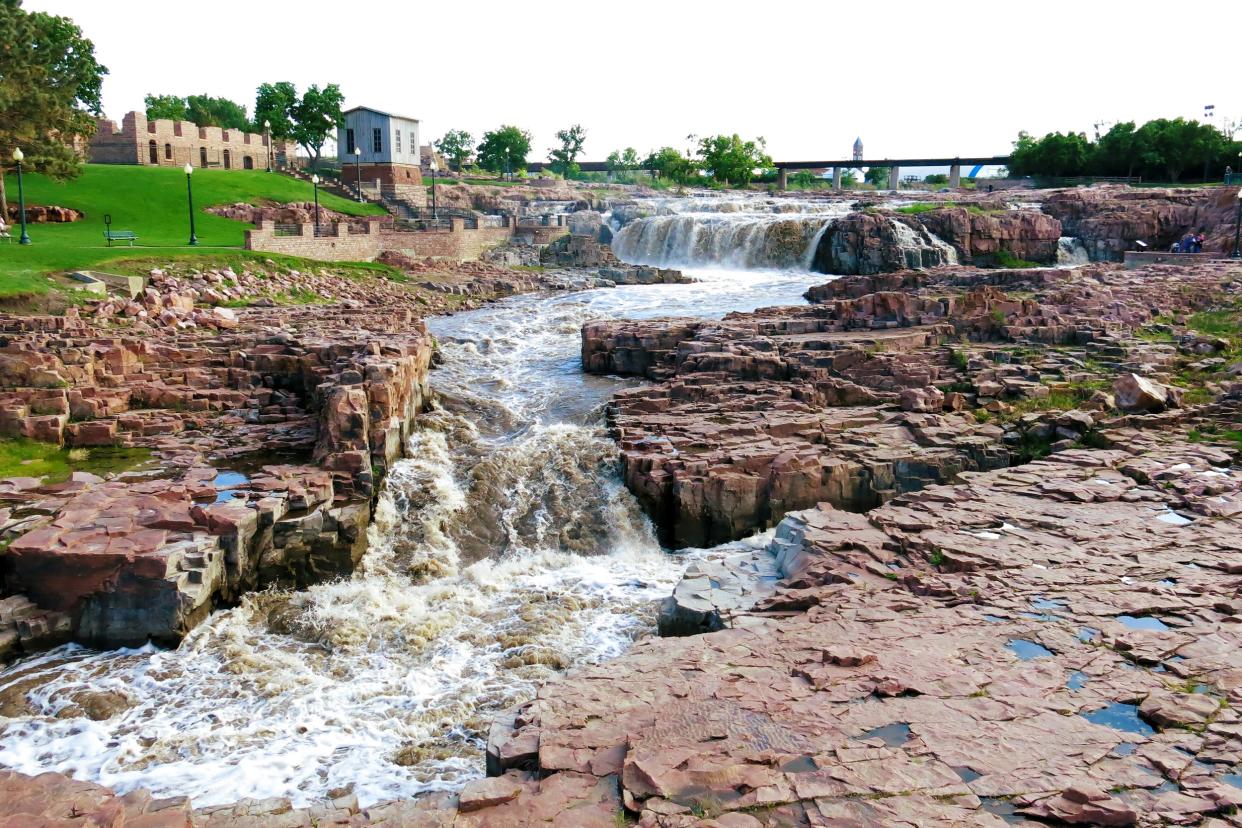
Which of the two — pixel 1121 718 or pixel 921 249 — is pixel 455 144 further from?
pixel 1121 718

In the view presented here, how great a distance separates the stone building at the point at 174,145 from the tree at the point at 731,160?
36098 millimetres

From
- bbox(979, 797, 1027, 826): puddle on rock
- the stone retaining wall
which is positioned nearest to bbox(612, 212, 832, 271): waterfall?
the stone retaining wall

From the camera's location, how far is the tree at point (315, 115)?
199 ft

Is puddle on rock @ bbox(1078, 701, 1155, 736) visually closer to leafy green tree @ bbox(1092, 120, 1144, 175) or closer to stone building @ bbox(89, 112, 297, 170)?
stone building @ bbox(89, 112, 297, 170)

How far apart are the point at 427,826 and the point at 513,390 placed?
1491 cm

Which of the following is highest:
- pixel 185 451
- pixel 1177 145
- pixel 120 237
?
pixel 1177 145

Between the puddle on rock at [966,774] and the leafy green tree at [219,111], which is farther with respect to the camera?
the leafy green tree at [219,111]

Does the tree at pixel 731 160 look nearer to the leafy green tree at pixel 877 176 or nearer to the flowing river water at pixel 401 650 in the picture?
the leafy green tree at pixel 877 176

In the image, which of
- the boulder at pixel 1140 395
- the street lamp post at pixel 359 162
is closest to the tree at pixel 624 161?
the street lamp post at pixel 359 162

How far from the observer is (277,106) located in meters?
62.4

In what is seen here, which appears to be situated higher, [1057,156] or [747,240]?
[1057,156]

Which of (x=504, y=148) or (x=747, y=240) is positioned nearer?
(x=747, y=240)

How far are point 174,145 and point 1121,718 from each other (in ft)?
186

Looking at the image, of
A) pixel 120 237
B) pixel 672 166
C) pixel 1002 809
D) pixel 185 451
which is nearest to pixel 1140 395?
pixel 1002 809
